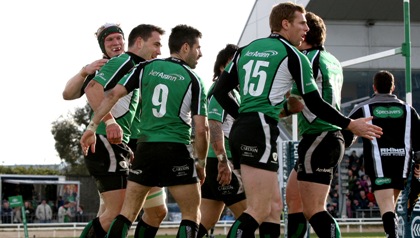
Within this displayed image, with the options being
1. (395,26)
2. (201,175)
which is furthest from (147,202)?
(395,26)

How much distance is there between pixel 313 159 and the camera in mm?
8227

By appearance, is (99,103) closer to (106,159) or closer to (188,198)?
(106,159)

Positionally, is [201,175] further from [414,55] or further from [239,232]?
[414,55]

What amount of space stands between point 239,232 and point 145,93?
1.71 metres

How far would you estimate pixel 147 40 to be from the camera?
8.86 meters

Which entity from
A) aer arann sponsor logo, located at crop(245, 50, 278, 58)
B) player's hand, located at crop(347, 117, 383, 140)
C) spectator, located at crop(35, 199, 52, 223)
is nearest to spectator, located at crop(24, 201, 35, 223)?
spectator, located at crop(35, 199, 52, 223)

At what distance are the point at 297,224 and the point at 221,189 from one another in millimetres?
1866

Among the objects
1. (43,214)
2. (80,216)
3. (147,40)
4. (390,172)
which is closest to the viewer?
(147,40)

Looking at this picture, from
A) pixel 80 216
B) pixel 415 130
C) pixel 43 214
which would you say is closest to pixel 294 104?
pixel 415 130

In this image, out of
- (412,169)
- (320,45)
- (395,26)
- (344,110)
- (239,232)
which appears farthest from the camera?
(395,26)

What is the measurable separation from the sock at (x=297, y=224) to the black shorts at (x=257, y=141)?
4.48 ft

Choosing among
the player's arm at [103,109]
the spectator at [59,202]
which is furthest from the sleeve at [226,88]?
the spectator at [59,202]

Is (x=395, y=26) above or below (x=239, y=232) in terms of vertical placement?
above

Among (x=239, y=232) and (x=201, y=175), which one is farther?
(x=201, y=175)
